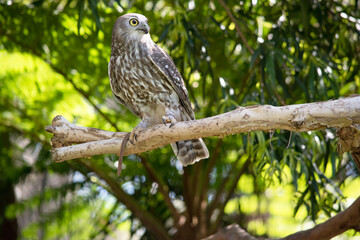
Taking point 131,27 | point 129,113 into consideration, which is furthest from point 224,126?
point 129,113

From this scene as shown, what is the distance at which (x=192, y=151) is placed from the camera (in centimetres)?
342

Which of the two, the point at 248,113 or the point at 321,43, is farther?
the point at 321,43

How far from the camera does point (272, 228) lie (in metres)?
5.43

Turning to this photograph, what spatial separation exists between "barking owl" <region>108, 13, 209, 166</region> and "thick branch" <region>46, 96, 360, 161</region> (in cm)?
35

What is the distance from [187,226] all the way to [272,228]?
4.29 feet

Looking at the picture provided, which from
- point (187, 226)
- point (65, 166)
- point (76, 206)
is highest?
point (65, 166)

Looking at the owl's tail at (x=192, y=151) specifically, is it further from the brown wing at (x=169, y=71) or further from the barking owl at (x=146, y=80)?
the brown wing at (x=169, y=71)

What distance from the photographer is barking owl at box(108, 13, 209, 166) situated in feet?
10.8

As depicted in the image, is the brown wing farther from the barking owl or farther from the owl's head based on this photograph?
the owl's head

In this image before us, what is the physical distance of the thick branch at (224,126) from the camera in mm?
2303

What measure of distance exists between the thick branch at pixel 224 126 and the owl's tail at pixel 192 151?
55cm

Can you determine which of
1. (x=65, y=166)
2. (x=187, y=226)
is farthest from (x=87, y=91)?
(x=187, y=226)

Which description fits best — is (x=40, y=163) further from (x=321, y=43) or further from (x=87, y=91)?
(x=321, y=43)

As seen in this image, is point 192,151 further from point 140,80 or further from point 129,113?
point 129,113
